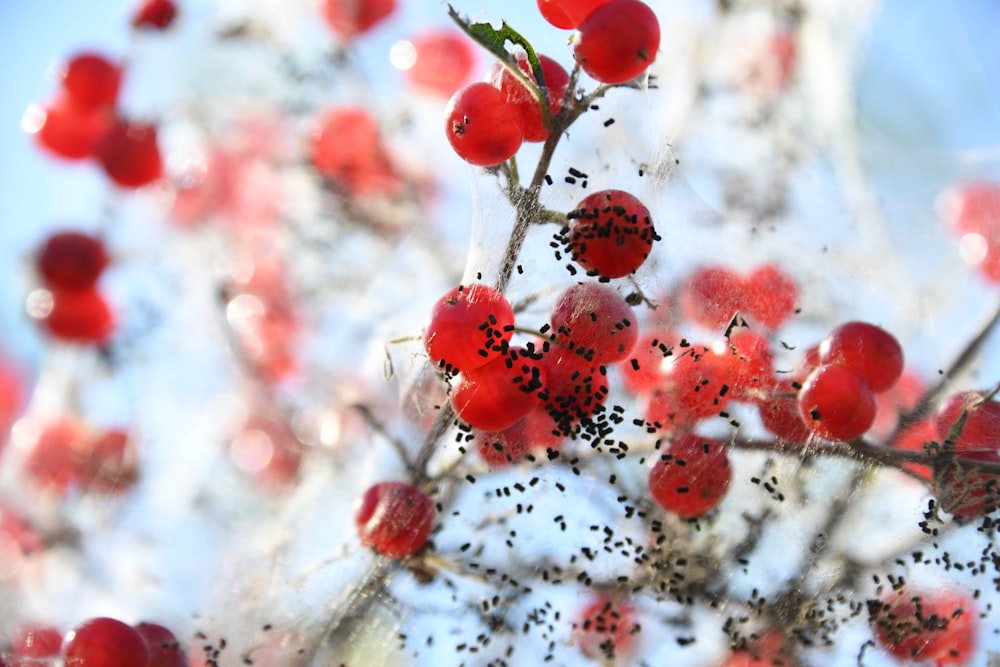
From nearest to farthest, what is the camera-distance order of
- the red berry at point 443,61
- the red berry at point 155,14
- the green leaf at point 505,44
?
1. the green leaf at point 505,44
2. the red berry at point 443,61
3. the red berry at point 155,14

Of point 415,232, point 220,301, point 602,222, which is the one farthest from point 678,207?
point 220,301

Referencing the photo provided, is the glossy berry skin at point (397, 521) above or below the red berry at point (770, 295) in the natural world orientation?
below

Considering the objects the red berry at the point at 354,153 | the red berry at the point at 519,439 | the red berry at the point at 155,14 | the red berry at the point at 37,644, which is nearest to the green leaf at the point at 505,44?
the red berry at the point at 519,439

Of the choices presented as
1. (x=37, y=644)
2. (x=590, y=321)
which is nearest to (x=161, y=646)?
(x=37, y=644)

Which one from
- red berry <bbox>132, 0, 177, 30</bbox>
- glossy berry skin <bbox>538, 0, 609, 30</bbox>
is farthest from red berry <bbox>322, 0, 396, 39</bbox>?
glossy berry skin <bbox>538, 0, 609, 30</bbox>

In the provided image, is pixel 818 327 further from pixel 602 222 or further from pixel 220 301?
pixel 220 301

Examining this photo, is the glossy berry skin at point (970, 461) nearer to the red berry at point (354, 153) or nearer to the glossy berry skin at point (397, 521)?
the glossy berry skin at point (397, 521)

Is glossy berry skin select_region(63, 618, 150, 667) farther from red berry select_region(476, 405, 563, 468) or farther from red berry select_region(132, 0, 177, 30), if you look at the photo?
red berry select_region(132, 0, 177, 30)
